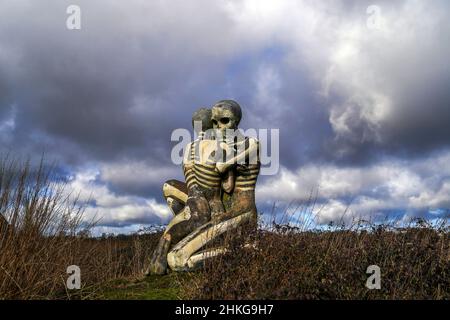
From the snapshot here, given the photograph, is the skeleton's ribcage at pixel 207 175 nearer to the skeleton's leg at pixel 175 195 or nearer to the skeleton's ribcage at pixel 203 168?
the skeleton's ribcage at pixel 203 168

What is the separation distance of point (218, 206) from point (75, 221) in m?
2.03

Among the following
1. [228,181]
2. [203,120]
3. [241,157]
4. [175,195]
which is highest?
[203,120]

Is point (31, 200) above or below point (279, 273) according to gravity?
above

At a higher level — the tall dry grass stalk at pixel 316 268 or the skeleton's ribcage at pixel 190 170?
the skeleton's ribcage at pixel 190 170

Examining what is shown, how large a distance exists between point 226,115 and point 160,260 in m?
2.22

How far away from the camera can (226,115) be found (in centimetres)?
709

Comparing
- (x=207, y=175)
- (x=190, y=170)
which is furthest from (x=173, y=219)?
(x=207, y=175)

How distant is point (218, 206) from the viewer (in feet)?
22.9

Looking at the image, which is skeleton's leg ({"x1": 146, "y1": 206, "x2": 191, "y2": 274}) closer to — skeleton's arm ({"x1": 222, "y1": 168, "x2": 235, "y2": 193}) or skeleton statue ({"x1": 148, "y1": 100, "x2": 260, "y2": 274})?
skeleton statue ({"x1": 148, "y1": 100, "x2": 260, "y2": 274})

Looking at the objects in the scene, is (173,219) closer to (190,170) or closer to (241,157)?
(190,170)

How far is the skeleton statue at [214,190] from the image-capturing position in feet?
21.7

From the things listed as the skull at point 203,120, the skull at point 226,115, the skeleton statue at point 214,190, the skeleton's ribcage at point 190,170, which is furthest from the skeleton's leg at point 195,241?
the skull at point 203,120
